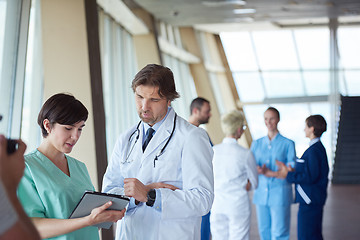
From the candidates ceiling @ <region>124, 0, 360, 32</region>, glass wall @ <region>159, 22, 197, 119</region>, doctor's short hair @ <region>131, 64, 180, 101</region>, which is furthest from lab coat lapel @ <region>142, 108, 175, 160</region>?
glass wall @ <region>159, 22, 197, 119</region>

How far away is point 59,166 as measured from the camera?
7.06 ft

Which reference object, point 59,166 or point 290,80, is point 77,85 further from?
point 290,80

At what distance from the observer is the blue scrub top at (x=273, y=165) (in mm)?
4699

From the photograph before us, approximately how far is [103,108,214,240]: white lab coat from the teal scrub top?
275mm

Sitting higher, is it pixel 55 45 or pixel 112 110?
pixel 55 45

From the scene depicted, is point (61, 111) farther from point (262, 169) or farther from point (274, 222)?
point (274, 222)

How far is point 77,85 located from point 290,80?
15.7 m

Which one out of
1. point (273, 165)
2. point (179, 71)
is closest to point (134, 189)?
point (273, 165)

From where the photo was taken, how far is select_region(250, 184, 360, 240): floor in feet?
20.1

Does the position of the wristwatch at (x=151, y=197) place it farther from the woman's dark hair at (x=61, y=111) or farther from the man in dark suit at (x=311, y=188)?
the man in dark suit at (x=311, y=188)

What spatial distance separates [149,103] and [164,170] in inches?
13.4

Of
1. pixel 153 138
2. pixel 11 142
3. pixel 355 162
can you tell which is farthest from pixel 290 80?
pixel 11 142

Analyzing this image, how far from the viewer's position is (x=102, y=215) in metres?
1.95

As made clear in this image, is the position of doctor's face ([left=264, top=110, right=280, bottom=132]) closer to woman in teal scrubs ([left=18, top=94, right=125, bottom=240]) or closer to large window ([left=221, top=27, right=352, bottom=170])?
woman in teal scrubs ([left=18, top=94, right=125, bottom=240])
